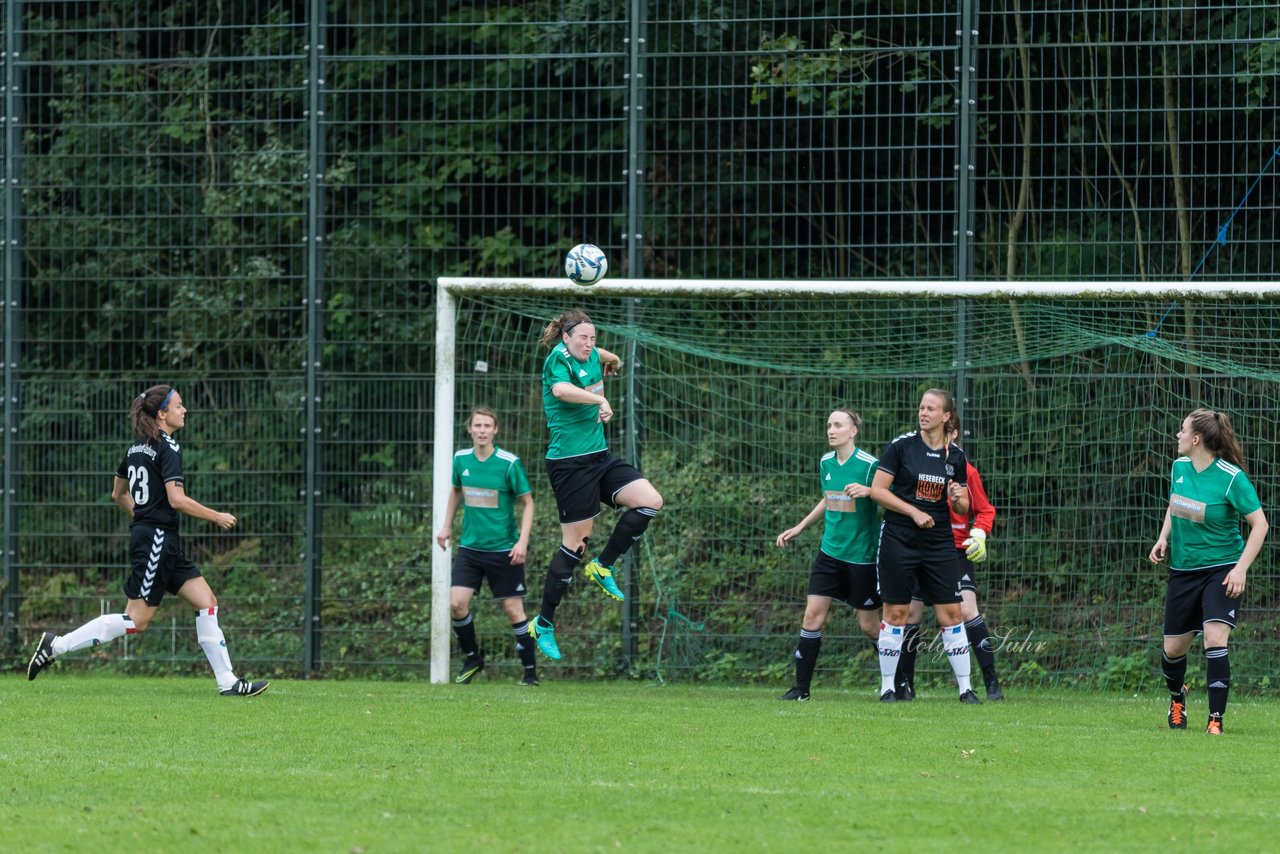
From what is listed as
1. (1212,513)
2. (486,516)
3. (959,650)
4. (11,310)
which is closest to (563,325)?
(486,516)

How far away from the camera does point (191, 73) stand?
1472cm

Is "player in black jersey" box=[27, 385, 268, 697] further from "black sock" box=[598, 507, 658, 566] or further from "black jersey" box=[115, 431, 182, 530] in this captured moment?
"black sock" box=[598, 507, 658, 566]

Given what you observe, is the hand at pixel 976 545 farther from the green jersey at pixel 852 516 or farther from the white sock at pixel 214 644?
the white sock at pixel 214 644

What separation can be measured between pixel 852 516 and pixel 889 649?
0.92m

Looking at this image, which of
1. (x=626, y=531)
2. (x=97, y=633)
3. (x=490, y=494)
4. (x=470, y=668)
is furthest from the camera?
(x=470, y=668)

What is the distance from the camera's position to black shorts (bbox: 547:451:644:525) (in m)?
10.4

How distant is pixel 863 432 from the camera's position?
41.1 ft

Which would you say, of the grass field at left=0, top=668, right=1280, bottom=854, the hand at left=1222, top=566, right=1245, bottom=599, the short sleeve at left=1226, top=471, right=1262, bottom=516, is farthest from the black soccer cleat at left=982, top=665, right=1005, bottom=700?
the short sleeve at left=1226, top=471, right=1262, bottom=516

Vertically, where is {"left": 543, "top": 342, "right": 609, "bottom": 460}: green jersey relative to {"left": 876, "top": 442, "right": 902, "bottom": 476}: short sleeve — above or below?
above

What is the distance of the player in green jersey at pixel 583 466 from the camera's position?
10188 millimetres

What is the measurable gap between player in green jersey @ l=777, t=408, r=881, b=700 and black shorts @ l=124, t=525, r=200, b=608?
4194 mm

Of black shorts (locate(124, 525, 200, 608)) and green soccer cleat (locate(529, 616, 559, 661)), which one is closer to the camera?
black shorts (locate(124, 525, 200, 608))

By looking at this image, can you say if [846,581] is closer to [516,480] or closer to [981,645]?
[981,645]

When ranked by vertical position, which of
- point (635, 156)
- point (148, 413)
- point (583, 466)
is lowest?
point (583, 466)
